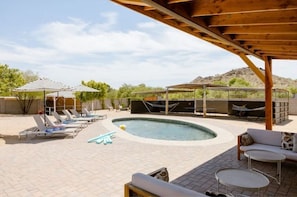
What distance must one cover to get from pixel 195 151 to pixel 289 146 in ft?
7.47

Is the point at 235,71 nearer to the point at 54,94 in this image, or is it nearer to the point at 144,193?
the point at 54,94

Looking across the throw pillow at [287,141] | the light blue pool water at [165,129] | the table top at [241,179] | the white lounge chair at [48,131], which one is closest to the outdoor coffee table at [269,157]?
the throw pillow at [287,141]

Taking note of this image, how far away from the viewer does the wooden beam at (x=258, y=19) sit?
329 centimetres

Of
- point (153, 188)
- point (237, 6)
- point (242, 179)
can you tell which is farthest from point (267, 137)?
point (153, 188)

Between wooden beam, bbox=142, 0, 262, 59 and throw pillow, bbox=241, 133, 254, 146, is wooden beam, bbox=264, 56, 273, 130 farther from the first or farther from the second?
wooden beam, bbox=142, 0, 262, 59

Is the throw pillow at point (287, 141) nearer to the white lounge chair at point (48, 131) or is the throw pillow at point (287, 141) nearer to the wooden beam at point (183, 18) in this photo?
the wooden beam at point (183, 18)

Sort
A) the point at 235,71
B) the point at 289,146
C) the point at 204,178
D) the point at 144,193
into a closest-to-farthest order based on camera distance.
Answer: the point at 144,193 → the point at 204,178 → the point at 289,146 → the point at 235,71

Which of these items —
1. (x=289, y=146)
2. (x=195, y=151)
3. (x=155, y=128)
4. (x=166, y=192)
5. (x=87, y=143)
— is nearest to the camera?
(x=166, y=192)

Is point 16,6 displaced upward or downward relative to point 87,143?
upward

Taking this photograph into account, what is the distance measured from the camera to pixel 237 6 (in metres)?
3.03

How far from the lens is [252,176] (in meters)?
3.21

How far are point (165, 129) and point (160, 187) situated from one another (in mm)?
10505

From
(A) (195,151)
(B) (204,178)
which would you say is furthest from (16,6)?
(B) (204,178)

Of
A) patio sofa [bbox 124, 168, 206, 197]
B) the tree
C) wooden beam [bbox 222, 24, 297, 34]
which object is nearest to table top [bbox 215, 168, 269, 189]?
patio sofa [bbox 124, 168, 206, 197]
